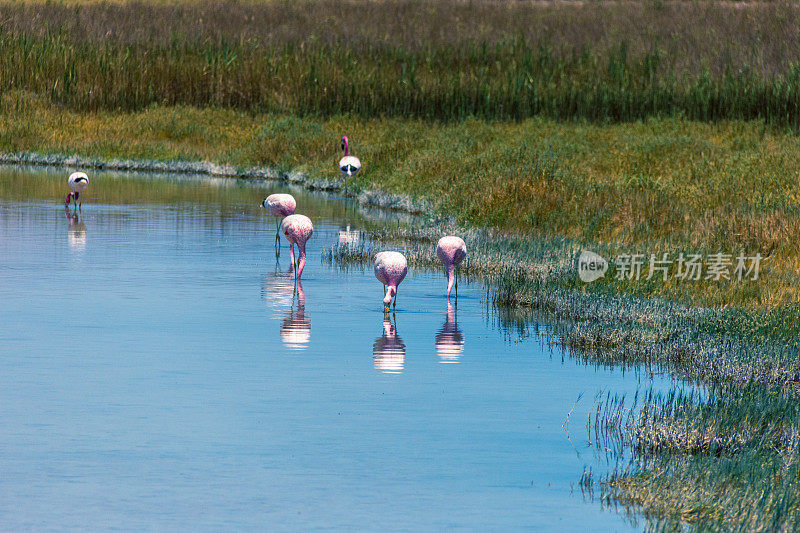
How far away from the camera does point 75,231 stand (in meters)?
22.9

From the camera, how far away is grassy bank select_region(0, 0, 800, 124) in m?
41.6

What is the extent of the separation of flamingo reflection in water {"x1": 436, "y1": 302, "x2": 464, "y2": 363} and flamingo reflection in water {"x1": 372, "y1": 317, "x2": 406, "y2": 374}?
13.4 inches

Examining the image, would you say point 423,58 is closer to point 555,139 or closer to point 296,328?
point 555,139

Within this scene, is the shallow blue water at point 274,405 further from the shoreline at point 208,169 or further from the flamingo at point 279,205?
the shoreline at point 208,169

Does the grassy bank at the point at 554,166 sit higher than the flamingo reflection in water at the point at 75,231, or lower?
higher

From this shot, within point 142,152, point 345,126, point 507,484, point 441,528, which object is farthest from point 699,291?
point 142,152

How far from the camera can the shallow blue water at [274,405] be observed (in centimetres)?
767

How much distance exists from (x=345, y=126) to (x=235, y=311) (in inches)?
1070

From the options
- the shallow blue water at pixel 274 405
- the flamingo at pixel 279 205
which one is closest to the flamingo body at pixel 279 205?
the flamingo at pixel 279 205

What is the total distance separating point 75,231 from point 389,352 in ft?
38.6

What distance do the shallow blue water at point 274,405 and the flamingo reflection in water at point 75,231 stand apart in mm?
2577

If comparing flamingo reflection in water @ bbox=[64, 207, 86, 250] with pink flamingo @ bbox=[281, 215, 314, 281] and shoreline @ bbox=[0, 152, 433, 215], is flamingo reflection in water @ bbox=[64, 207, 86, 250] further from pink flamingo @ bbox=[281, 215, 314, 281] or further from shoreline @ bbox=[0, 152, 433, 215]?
shoreline @ bbox=[0, 152, 433, 215]

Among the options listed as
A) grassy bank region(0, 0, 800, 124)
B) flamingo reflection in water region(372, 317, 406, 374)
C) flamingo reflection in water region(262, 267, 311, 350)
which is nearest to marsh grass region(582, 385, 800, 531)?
flamingo reflection in water region(372, 317, 406, 374)

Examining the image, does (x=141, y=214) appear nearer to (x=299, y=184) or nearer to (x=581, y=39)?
(x=299, y=184)
